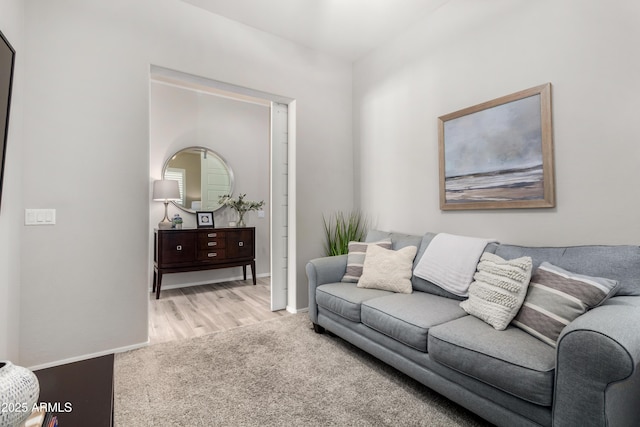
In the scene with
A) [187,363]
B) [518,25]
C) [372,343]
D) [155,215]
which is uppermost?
[518,25]

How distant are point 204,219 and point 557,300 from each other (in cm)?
412

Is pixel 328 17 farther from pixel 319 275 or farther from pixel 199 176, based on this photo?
pixel 199 176

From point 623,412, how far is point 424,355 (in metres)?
0.78

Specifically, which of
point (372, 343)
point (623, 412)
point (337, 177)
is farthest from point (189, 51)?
point (623, 412)

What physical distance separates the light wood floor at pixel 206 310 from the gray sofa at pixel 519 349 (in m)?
1.25

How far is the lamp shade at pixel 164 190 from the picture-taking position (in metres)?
4.02

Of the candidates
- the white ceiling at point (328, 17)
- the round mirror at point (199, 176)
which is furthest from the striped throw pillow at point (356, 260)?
the round mirror at point (199, 176)

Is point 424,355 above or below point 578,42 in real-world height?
below

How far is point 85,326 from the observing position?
228cm

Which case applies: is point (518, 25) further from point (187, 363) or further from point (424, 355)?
point (187, 363)

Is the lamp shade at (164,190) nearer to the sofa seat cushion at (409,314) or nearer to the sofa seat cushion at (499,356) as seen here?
the sofa seat cushion at (409,314)

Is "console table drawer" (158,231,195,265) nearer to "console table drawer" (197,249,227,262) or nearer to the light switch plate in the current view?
"console table drawer" (197,249,227,262)

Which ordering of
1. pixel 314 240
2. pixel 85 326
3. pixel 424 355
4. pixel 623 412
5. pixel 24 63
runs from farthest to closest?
pixel 314 240
pixel 85 326
pixel 24 63
pixel 424 355
pixel 623 412

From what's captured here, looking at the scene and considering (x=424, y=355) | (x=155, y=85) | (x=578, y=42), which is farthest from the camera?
(x=155, y=85)
